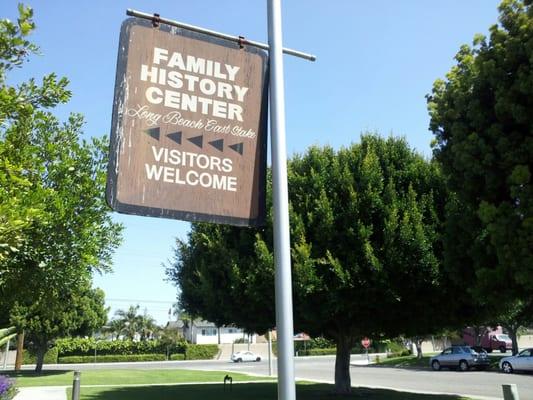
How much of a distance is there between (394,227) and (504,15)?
6.12m

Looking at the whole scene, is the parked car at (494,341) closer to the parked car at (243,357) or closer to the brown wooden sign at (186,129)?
the parked car at (243,357)

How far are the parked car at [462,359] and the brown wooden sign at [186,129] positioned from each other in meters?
32.5

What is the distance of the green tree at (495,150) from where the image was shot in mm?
9359

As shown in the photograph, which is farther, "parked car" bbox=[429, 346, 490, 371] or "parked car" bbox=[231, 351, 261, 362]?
"parked car" bbox=[231, 351, 261, 362]

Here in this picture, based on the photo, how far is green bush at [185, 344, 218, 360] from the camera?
6431 cm

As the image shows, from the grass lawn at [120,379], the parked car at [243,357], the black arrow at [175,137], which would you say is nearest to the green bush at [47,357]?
the parked car at [243,357]

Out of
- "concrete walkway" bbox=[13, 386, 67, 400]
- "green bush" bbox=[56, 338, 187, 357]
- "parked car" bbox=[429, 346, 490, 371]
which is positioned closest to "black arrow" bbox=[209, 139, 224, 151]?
"concrete walkway" bbox=[13, 386, 67, 400]

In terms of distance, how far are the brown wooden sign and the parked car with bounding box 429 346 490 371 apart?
107 ft

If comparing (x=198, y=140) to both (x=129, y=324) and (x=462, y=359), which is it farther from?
(x=129, y=324)

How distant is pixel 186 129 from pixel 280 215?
3.24ft

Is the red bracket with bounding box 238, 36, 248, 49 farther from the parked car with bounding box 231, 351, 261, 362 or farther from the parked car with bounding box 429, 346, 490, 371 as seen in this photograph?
the parked car with bounding box 231, 351, 261, 362

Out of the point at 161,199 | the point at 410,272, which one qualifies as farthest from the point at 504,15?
the point at 161,199

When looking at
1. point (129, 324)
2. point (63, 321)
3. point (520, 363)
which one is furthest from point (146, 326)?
point (520, 363)

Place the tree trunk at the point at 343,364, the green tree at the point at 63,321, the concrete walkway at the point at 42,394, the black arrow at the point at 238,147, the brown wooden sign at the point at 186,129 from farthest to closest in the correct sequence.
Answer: the green tree at the point at 63,321, the tree trunk at the point at 343,364, the concrete walkway at the point at 42,394, the black arrow at the point at 238,147, the brown wooden sign at the point at 186,129
